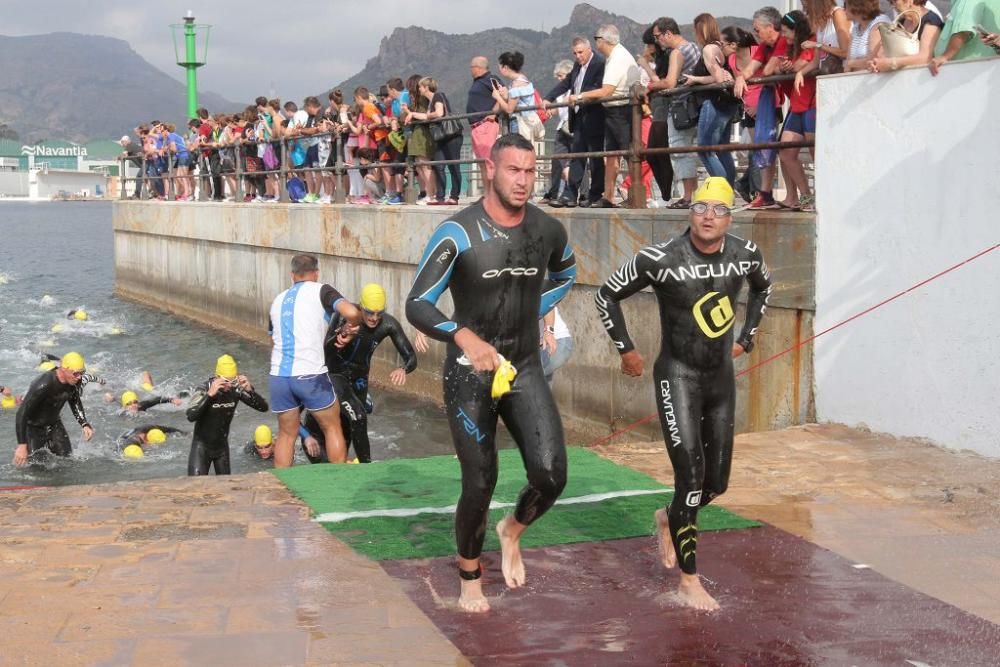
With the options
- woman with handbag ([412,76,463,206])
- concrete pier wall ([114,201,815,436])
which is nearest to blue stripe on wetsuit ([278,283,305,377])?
concrete pier wall ([114,201,815,436])

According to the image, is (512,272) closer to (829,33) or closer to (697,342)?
(697,342)

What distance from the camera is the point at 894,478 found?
863cm

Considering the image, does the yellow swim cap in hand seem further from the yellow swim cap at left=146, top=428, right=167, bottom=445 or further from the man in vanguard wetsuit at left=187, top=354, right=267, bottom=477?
the yellow swim cap at left=146, top=428, right=167, bottom=445

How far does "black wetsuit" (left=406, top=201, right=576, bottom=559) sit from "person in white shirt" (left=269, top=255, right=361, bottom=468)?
4497 mm

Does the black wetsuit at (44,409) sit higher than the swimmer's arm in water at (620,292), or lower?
Result: lower

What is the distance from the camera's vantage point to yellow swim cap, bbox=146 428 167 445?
1616 cm

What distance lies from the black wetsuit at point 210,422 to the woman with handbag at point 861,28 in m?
5.92

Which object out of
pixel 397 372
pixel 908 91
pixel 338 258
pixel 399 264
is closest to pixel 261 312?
pixel 338 258

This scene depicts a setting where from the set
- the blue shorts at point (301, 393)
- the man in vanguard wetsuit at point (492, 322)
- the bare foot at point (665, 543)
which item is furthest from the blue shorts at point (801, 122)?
the man in vanguard wetsuit at point (492, 322)

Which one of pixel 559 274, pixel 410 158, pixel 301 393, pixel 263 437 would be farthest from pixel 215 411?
pixel 410 158

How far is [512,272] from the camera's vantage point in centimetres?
584

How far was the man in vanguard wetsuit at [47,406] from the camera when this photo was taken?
12.5 metres

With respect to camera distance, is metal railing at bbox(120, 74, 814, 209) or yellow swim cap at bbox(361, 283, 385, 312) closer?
yellow swim cap at bbox(361, 283, 385, 312)

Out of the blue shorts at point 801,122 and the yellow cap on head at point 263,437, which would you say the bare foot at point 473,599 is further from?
the yellow cap on head at point 263,437
